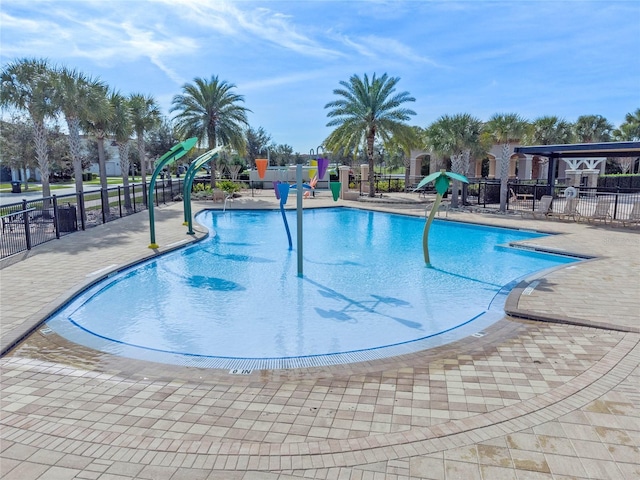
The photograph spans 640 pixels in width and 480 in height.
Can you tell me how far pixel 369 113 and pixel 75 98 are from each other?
16.1 m

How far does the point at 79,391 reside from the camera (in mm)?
4609

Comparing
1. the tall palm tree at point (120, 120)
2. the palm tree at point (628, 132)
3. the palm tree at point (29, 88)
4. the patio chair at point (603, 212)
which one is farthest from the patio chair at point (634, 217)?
the palm tree at point (628, 132)

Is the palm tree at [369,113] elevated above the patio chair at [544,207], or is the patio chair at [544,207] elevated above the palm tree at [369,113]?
the palm tree at [369,113]

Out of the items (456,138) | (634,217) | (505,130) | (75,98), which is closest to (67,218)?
(75,98)

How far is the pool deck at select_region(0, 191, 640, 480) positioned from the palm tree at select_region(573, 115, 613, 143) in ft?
129

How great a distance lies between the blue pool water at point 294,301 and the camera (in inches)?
263

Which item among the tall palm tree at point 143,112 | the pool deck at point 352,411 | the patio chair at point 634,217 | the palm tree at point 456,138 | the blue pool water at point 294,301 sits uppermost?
the tall palm tree at point 143,112

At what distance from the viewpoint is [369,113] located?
26.4 m

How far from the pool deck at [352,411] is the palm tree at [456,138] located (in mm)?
16744

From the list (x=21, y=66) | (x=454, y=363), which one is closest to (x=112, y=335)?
(x=454, y=363)

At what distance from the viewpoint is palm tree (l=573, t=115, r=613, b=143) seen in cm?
3969

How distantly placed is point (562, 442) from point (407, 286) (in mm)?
6464

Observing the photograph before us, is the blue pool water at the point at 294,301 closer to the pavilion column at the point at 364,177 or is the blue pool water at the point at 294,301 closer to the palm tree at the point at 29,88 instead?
the palm tree at the point at 29,88

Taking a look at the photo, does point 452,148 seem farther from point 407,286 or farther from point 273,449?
point 273,449
